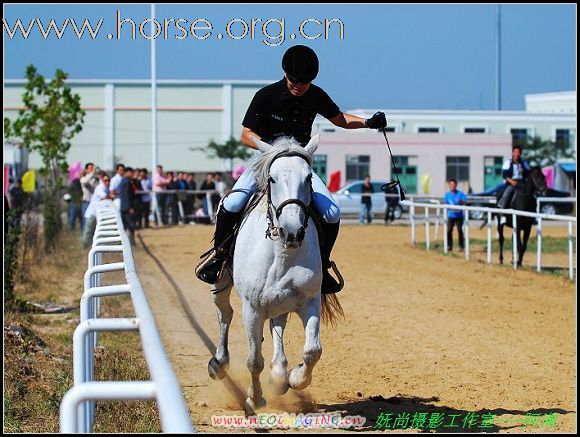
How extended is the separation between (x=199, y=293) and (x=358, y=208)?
85.0ft

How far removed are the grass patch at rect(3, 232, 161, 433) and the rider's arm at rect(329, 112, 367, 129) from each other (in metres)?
2.51

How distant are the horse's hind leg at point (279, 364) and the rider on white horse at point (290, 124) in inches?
23.9

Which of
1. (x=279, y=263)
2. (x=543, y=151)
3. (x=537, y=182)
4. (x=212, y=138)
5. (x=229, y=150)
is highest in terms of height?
(x=212, y=138)

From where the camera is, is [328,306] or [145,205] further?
[145,205]

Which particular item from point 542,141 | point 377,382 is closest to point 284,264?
point 377,382

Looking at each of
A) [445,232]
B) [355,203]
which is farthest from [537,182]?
[355,203]

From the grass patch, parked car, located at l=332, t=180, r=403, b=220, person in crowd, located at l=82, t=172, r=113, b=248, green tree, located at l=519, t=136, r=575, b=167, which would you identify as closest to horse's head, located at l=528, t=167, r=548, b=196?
person in crowd, located at l=82, t=172, r=113, b=248

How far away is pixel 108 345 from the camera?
1064 centimetres

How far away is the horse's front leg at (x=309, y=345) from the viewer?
7.21 meters

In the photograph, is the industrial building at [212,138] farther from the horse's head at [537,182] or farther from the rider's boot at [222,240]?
the rider's boot at [222,240]

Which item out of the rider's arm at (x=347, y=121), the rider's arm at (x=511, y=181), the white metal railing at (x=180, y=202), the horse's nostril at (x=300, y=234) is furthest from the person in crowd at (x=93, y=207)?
the horse's nostril at (x=300, y=234)

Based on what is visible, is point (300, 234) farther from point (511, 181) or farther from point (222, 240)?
point (511, 181)

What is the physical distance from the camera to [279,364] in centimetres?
741

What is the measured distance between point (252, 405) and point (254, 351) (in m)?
0.44
